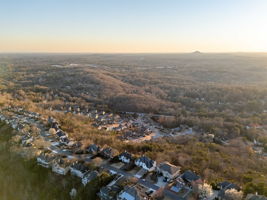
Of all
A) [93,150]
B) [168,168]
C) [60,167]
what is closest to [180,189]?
[168,168]

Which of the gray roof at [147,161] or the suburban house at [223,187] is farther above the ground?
the gray roof at [147,161]

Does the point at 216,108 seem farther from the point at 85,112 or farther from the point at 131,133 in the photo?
the point at 85,112

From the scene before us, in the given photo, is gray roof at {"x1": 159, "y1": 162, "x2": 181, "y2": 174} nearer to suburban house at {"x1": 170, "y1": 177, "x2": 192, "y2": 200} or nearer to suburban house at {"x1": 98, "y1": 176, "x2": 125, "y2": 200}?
suburban house at {"x1": 170, "y1": 177, "x2": 192, "y2": 200}

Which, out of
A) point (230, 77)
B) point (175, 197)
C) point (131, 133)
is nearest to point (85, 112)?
point (131, 133)

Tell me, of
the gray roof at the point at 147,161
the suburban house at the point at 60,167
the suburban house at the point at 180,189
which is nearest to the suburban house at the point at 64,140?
the suburban house at the point at 60,167

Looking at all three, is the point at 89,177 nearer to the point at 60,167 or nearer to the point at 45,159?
the point at 60,167

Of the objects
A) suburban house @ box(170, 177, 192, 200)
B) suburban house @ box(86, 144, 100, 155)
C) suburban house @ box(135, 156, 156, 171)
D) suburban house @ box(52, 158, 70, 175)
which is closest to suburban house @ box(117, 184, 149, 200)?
suburban house @ box(170, 177, 192, 200)

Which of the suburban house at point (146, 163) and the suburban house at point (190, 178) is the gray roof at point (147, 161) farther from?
the suburban house at point (190, 178)

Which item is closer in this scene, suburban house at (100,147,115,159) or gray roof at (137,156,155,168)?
gray roof at (137,156,155,168)
